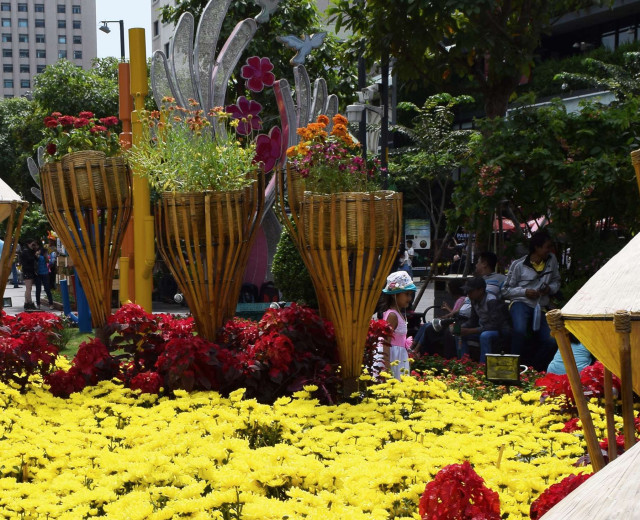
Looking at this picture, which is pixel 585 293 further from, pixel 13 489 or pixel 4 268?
pixel 4 268

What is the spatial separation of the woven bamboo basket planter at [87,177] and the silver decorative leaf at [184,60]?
7498mm

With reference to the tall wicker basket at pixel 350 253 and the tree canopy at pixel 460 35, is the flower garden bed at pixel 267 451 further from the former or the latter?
the tree canopy at pixel 460 35

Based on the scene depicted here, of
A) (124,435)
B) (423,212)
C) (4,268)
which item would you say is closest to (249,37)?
(4,268)

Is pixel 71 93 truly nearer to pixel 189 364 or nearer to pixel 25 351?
pixel 25 351

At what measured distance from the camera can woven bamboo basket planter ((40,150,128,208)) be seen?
5.69 m

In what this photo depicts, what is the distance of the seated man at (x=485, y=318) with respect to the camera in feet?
24.9

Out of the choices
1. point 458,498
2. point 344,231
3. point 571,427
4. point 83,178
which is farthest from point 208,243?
point 458,498

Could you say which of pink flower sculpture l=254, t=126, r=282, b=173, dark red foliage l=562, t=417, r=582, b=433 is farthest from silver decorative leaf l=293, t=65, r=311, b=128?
dark red foliage l=562, t=417, r=582, b=433

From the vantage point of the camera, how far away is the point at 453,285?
29.1 feet

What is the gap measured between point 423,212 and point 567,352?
29.5 metres

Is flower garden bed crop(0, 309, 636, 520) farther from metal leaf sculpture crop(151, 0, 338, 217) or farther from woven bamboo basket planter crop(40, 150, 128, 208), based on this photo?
metal leaf sculpture crop(151, 0, 338, 217)

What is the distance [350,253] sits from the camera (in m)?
5.08

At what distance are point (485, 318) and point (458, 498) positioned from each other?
5690mm

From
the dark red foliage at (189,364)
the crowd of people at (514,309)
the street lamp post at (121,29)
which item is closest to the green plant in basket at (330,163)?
the dark red foliage at (189,364)
